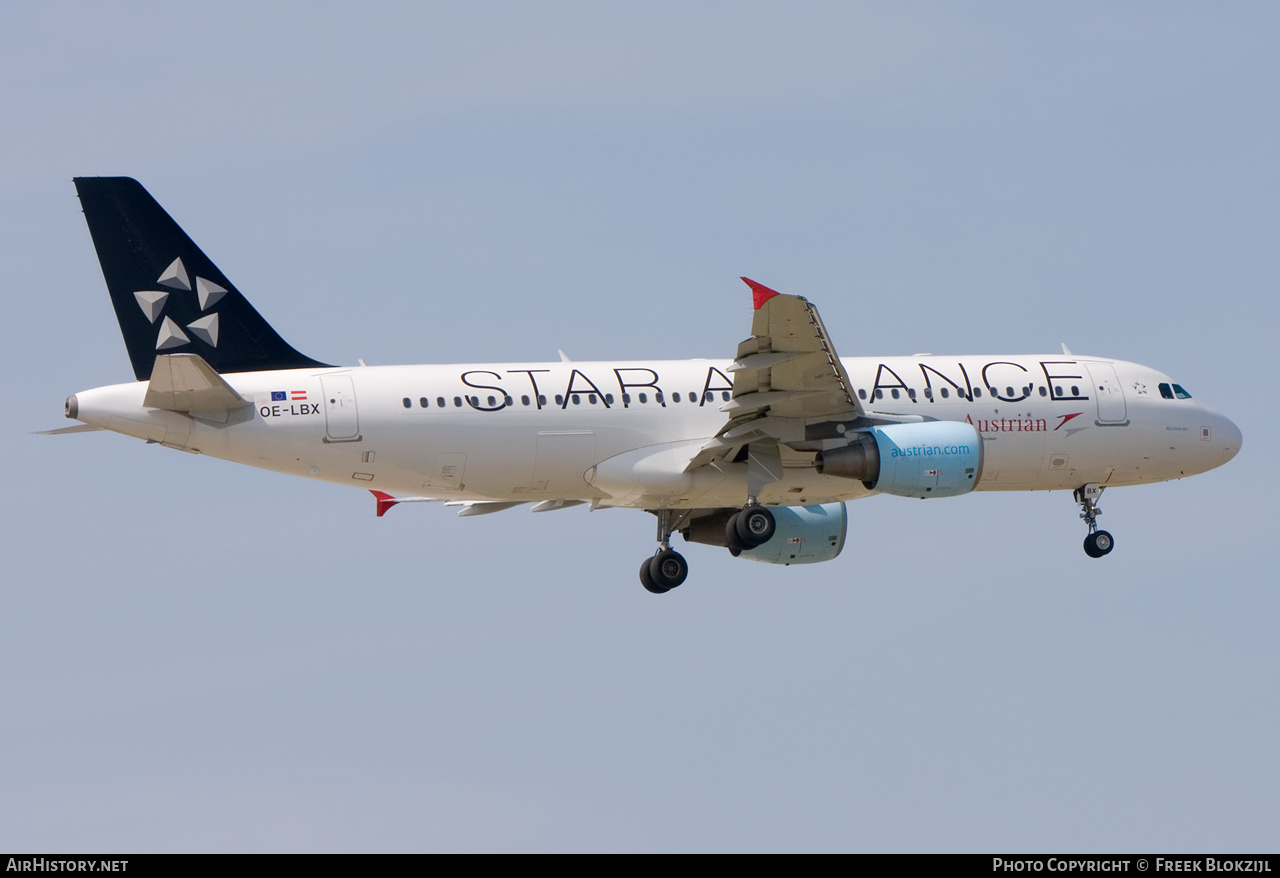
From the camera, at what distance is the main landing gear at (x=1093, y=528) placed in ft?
145

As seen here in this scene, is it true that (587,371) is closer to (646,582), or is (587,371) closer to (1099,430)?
(646,582)

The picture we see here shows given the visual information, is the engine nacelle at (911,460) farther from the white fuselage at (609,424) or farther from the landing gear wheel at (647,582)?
the landing gear wheel at (647,582)

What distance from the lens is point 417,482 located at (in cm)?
3947

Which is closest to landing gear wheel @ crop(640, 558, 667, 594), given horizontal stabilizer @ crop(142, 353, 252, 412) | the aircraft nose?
horizontal stabilizer @ crop(142, 353, 252, 412)

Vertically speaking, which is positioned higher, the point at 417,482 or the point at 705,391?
the point at 705,391

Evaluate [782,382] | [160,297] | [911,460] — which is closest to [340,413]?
[160,297]

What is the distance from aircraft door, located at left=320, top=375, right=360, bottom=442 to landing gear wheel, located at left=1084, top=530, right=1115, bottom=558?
18.3m

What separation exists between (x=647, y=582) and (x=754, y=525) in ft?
14.7

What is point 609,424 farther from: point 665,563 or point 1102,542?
point 1102,542

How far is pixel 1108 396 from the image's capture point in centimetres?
4366
